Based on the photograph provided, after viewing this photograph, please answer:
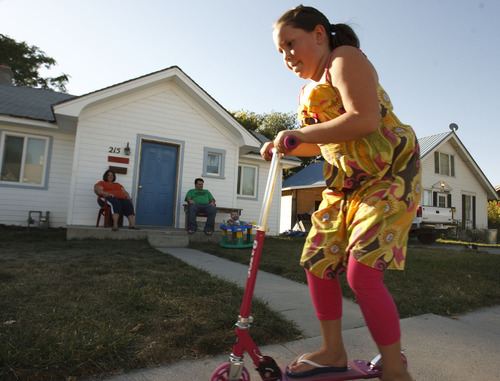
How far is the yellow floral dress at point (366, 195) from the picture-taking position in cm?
133

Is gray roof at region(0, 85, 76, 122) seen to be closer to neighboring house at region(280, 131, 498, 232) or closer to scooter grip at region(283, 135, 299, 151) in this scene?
scooter grip at region(283, 135, 299, 151)

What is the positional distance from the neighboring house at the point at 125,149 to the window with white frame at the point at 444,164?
538 inches

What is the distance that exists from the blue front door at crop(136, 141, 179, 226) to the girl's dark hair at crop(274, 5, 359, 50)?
8511 millimetres

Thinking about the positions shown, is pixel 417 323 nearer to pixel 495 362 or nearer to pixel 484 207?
pixel 495 362

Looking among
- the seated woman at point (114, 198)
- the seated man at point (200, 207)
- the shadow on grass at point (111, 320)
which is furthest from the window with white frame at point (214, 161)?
the shadow on grass at point (111, 320)

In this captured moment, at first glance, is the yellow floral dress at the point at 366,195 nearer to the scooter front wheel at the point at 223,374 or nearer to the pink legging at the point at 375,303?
the pink legging at the point at 375,303

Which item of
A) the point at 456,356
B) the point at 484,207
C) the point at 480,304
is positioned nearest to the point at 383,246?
the point at 456,356

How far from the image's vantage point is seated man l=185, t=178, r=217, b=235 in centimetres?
815

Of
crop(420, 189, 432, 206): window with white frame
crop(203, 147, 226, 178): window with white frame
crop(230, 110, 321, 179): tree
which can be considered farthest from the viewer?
crop(230, 110, 321, 179): tree

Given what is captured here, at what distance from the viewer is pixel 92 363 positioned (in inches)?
61.7

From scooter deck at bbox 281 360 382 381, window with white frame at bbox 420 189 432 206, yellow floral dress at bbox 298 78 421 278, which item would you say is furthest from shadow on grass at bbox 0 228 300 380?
window with white frame at bbox 420 189 432 206

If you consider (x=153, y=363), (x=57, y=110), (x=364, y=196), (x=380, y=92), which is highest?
(x=57, y=110)

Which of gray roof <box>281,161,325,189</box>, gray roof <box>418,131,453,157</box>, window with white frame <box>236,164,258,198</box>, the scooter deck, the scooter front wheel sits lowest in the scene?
the scooter deck

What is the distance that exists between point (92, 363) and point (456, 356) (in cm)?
191
